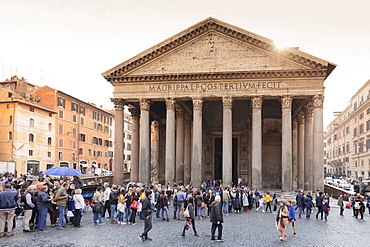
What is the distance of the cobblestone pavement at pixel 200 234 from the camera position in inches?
415

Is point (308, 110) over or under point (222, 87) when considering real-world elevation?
under

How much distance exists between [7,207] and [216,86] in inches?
652

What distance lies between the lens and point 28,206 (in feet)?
37.4

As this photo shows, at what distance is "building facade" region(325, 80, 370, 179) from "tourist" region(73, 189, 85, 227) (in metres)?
45.2

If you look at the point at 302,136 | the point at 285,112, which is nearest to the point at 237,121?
the point at 302,136

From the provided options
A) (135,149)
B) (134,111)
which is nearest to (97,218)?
(135,149)

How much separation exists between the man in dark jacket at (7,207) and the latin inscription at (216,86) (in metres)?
15.6

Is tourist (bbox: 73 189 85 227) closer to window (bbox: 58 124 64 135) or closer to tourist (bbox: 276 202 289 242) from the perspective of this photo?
tourist (bbox: 276 202 289 242)

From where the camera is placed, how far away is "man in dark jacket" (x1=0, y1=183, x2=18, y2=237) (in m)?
10.7

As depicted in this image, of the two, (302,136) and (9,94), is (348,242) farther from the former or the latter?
(9,94)

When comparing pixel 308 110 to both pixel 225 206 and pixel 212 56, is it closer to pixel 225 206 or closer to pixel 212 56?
pixel 212 56

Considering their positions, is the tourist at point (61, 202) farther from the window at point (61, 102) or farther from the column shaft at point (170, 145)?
the window at point (61, 102)

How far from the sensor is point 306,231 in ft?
43.1

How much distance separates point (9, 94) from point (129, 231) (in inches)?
1311
